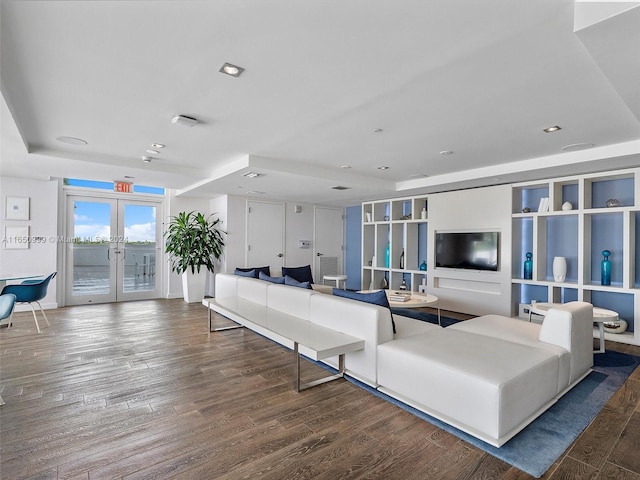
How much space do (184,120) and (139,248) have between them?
4817mm

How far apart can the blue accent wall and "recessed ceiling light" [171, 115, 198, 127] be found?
5654 mm

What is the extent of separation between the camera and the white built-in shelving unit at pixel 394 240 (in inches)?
267

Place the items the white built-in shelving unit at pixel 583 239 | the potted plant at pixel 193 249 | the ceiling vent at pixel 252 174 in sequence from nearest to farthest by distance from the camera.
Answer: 1. the white built-in shelving unit at pixel 583 239
2. the ceiling vent at pixel 252 174
3. the potted plant at pixel 193 249

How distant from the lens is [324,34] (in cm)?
187

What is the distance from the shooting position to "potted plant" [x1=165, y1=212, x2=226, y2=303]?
653 cm

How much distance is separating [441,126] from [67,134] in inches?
156

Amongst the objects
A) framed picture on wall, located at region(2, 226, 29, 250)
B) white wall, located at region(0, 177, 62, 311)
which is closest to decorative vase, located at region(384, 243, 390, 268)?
white wall, located at region(0, 177, 62, 311)

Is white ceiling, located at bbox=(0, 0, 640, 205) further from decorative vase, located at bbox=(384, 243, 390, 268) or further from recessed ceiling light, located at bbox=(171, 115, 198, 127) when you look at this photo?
decorative vase, located at bbox=(384, 243, 390, 268)

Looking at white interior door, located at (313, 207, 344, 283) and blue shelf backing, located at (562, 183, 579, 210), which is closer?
blue shelf backing, located at (562, 183, 579, 210)

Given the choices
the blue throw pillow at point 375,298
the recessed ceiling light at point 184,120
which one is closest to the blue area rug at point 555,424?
the blue throw pillow at point 375,298

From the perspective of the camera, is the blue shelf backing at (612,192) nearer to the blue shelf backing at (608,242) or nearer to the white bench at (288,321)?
the blue shelf backing at (608,242)

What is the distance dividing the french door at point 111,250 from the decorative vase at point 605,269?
308 inches

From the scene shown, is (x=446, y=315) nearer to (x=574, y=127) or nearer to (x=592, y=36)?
(x=574, y=127)

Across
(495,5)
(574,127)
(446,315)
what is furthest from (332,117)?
(446,315)
